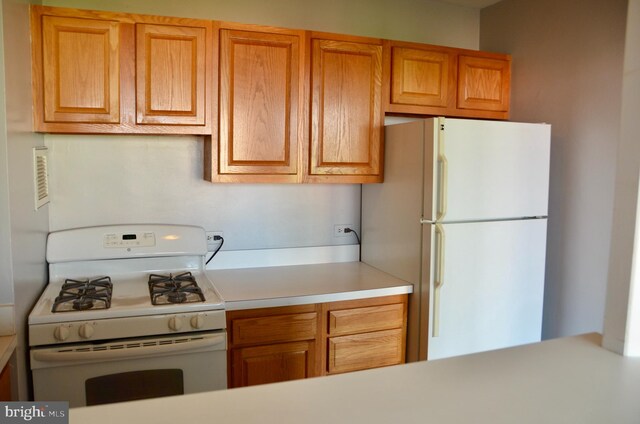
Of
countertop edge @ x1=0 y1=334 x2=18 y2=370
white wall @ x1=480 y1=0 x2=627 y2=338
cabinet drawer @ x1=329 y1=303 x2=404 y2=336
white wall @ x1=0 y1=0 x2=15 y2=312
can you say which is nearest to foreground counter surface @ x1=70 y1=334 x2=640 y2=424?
countertop edge @ x1=0 y1=334 x2=18 y2=370

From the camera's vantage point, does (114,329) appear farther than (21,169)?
Yes

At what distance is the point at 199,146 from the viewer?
107 inches

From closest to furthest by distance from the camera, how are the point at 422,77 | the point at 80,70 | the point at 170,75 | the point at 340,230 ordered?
the point at 80,70, the point at 170,75, the point at 422,77, the point at 340,230

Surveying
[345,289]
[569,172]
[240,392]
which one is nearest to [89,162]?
[345,289]

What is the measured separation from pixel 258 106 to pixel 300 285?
92 centimetres

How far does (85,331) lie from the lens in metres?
1.94

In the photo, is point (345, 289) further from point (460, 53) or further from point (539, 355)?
point (460, 53)

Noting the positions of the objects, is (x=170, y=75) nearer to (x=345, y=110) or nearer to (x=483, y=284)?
(x=345, y=110)

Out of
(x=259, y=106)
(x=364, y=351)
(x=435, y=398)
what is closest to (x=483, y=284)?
(x=364, y=351)

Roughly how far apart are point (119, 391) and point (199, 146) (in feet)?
4.26

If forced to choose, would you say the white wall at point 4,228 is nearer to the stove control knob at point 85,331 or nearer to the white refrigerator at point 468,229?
the stove control knob at point 85,331

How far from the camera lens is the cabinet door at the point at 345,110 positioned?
2.58 m

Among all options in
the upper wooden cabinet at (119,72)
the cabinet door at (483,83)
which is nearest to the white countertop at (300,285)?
the upper wooden cabinet at (119,72)

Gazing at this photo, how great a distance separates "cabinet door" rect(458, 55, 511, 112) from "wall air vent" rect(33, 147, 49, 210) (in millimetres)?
2183
